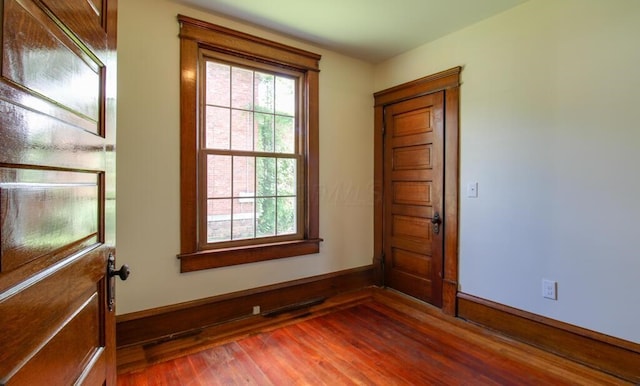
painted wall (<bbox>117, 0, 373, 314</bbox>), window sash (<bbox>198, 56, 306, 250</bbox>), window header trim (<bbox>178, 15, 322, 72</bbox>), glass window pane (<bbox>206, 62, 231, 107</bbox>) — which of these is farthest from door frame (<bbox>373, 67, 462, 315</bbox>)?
glass window pane (<bbox>206, 62, 231, 107</bbox>)

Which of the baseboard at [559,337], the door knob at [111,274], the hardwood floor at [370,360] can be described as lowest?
the hardwood floor at [370,360]

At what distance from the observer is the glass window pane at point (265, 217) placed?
286 centimetres

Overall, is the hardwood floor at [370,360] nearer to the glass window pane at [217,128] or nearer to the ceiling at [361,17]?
the glass window pane at [217,128]

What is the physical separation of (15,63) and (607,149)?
2765 millimetres

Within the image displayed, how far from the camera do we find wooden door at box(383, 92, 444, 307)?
295 cm

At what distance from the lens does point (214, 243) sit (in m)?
2.62

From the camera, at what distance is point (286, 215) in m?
3.05

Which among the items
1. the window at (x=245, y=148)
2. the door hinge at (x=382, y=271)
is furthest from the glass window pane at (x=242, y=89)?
the door hinge at (x=382, y=271)

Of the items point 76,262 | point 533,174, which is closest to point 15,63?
point 76,262

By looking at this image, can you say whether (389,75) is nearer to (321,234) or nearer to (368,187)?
(368,187)

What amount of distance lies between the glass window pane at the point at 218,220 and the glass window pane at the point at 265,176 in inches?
13.1

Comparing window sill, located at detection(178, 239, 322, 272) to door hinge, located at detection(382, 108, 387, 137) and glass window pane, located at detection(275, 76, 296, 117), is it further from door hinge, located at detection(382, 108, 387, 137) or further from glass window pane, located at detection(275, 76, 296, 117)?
door hinge, located at detection(382, 108, 387, 137)

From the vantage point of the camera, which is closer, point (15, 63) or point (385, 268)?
point (15, 63)

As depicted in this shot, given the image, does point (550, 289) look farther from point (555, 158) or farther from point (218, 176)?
point (218, 176)
